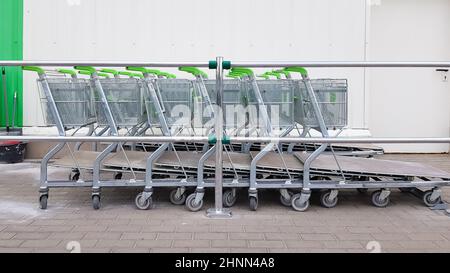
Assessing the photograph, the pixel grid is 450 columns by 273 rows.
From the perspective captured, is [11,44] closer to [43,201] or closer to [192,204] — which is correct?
[43,201]

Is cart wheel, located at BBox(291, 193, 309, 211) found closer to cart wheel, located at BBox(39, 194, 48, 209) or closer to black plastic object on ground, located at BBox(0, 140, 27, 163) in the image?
cart wheel, located at BBox(39, 194, 48, 209)

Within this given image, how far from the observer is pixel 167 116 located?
4.89m

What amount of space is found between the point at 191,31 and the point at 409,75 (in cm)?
370

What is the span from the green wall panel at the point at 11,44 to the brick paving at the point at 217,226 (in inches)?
106

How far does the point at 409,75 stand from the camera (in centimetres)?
818

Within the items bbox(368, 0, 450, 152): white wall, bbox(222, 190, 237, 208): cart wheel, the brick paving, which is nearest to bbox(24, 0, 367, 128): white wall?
bbox(368, 0, 450, 152): white wall

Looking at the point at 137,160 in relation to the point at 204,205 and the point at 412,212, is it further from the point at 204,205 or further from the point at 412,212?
the point at 412,212

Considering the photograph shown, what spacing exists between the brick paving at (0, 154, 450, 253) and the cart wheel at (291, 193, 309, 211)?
0.22 ft

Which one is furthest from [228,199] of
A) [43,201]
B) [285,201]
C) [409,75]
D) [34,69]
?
[409,75]

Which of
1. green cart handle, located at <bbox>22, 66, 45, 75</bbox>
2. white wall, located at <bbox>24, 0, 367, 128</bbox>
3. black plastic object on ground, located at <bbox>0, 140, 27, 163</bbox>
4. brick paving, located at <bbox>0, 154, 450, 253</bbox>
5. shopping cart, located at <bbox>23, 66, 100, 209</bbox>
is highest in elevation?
white wall, located at <bbox>24, 0, 367, 128</bbox>

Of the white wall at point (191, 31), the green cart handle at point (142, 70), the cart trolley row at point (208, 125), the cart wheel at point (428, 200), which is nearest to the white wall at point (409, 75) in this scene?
the white wall at point (191, 31)

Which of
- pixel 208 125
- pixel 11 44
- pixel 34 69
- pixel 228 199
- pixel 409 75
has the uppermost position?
pixel 11 44

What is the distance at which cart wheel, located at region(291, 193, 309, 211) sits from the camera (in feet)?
15.1
